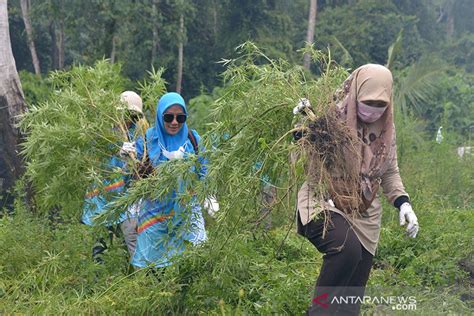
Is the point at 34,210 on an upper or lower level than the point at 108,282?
lower

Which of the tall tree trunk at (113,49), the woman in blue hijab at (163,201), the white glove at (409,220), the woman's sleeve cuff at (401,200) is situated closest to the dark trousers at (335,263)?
the white glove at (409,220)

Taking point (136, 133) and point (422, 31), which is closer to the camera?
point (136, 133)

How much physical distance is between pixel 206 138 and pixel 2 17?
15.0 ft

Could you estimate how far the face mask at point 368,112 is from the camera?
155 inches

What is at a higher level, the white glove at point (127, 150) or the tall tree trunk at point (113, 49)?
the white glove at point (127, 150)

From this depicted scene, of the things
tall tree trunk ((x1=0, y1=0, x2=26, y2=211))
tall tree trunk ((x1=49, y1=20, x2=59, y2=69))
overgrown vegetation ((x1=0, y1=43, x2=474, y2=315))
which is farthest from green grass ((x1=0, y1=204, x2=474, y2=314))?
tall tree trunk ((x1=49, y1=20, x2=59, y2=69))

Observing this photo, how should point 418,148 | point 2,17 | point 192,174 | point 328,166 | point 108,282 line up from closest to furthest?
point 328,166, point 192,174, point 108,282, point 2,17, point 418,148

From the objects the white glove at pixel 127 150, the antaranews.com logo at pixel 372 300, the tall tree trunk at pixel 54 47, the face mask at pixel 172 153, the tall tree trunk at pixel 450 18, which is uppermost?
the face mask at pixel 172 153

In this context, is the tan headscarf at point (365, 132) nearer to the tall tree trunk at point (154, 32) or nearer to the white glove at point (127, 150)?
the white glove at point (127, 150)

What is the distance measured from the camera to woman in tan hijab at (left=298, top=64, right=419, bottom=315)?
3.84m

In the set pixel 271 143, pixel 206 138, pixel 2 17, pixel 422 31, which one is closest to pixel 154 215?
pixel 206 138

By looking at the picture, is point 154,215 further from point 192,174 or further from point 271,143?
point 271,143

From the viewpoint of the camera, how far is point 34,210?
7.07 meters

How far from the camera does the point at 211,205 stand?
14.9 feet
